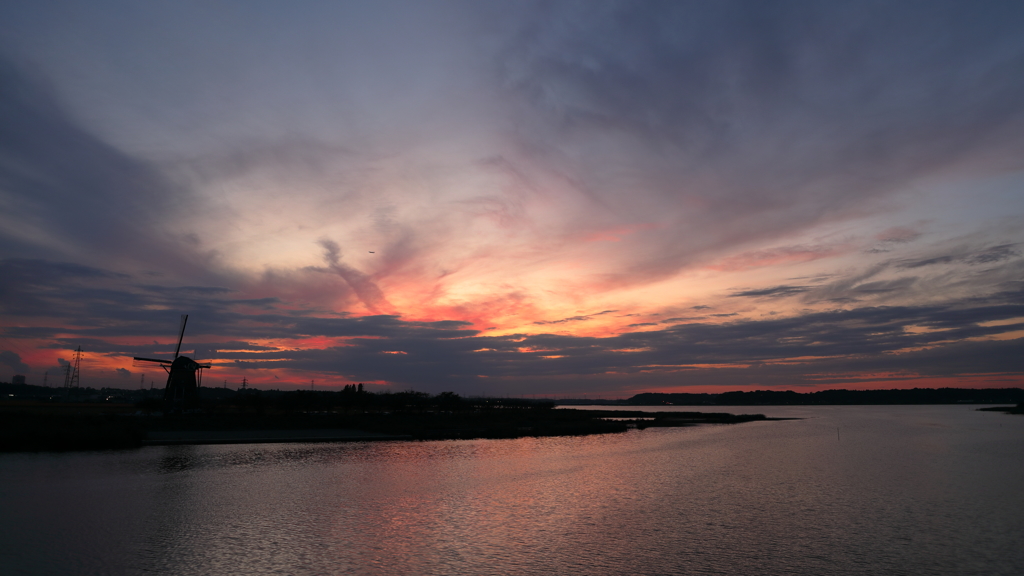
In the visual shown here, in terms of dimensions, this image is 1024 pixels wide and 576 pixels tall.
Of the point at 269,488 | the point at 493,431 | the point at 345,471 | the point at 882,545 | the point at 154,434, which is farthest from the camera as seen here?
the point at 493,431

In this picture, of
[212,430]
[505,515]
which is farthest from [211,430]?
[505,515]

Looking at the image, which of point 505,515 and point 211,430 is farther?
point 211,430

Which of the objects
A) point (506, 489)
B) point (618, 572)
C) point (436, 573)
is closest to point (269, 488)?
point (506, 489)

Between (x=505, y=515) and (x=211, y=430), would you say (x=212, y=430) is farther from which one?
(x=505, y=515)

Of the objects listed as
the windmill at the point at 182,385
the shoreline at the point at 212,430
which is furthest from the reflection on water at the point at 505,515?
the windmill at the point at 182,385

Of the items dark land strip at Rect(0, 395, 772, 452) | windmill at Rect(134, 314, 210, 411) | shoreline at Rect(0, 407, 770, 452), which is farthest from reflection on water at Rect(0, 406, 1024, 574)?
windmill at Rect(134, 314, 210, 411)

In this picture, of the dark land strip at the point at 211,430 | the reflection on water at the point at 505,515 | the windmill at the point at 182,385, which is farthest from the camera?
the windmill at the point at 182,385

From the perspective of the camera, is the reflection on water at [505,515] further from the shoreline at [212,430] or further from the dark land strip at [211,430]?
the dark land strip at [211,430]

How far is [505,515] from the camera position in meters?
26.4

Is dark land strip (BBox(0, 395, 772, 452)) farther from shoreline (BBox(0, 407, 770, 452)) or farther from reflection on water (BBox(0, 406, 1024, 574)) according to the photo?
reflection on water (BBox(0, 406, 1024, 574))

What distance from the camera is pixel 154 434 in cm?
6638

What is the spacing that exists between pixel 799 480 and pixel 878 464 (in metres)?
13.8

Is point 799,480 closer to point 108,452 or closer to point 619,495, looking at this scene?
point 619,495

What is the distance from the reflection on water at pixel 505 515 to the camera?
19000mm
